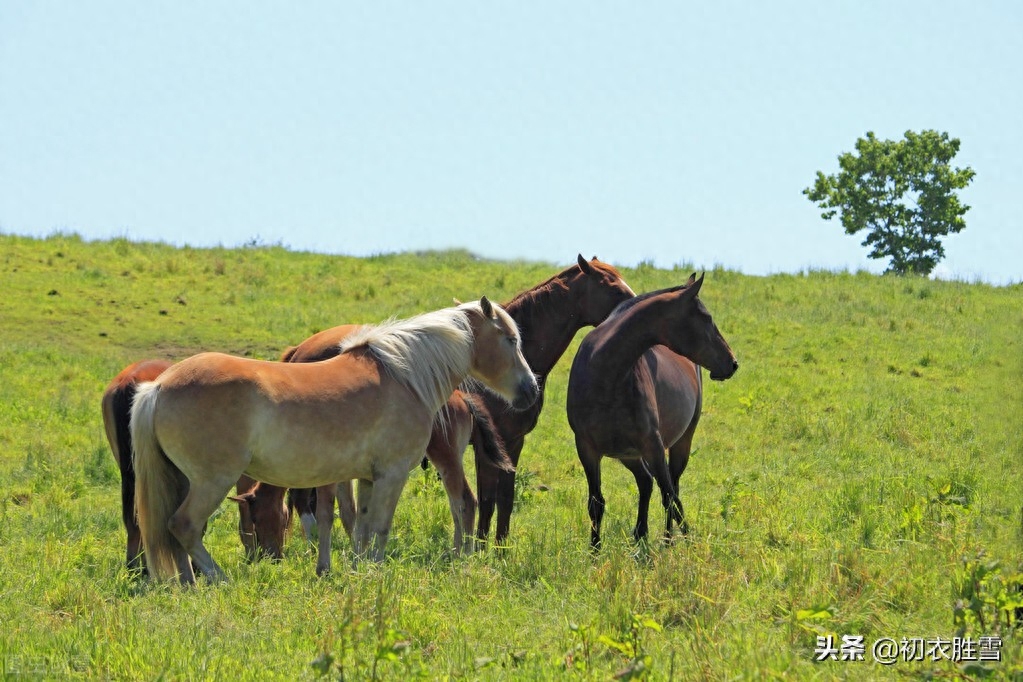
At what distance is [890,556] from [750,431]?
23.1ft

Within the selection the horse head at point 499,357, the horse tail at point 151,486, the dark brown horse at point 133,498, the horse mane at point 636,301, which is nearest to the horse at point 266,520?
the dark brown horse at point 133,498

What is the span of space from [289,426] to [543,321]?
318cm

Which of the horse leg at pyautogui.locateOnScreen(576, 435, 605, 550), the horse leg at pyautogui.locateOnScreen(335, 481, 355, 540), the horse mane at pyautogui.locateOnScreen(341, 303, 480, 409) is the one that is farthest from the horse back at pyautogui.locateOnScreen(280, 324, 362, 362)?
the horse leg at pyautogui.locateOnScreen(576, 435, 605, 550)

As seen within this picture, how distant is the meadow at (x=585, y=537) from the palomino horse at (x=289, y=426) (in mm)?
414

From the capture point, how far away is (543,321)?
9227mm

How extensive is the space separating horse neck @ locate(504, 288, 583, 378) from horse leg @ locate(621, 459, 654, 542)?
4.81 ft

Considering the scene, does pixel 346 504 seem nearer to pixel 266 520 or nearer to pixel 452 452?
pixel 266 520

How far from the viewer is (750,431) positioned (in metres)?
13.5

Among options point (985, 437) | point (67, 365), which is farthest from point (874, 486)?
point (67, 365)

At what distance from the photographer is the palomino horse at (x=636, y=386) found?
783cm

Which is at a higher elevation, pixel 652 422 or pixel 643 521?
pixel 652 422

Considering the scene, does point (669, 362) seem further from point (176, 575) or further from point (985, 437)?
point (985, 437)

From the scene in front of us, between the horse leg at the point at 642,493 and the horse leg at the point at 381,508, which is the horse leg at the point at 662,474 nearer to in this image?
the horse leg at the point at 642,493

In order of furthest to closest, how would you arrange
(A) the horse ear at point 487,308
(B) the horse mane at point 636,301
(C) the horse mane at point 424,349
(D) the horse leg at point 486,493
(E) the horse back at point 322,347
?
1. (D) the horse leg at point 486,493
2. (E) the horse back at point 322,347
3. (B) the horse mane at point 636,301
4. (A) the horse ear at point 487,308
5. (C) the horse mane at point 424,349
